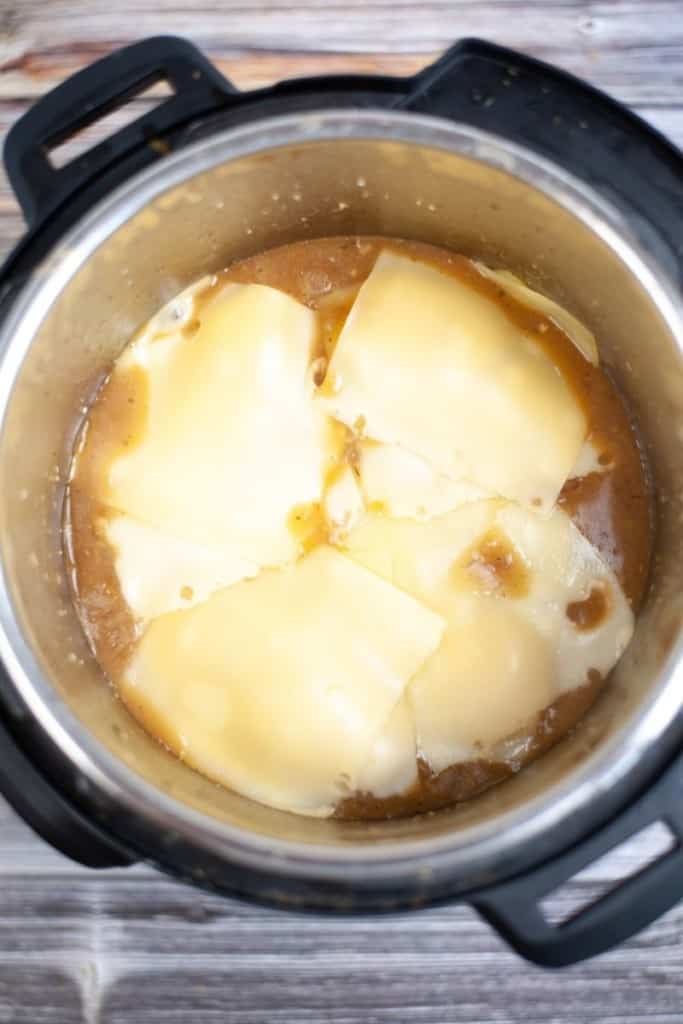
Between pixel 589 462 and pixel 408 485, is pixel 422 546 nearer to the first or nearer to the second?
pixel 408 485

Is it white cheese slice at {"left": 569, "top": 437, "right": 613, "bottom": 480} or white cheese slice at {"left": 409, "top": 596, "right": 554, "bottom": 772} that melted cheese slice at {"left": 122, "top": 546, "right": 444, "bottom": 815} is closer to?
white cheese slice at {"left": 409, "top": 596, "right": 554, "bottom": 772}

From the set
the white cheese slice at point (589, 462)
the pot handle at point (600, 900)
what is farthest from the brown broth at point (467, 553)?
the pot handle at point (600, 900)

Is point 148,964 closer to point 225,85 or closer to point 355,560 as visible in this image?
point 355,560

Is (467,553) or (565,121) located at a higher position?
(565,121)

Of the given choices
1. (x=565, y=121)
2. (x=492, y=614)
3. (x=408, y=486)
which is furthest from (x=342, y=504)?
(x=565, y=121)

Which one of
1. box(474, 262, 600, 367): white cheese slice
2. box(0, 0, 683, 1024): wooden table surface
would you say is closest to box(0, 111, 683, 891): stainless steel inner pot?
box(474, 262, 600, 367): white cheese slice
